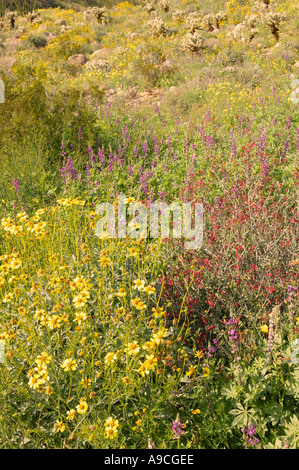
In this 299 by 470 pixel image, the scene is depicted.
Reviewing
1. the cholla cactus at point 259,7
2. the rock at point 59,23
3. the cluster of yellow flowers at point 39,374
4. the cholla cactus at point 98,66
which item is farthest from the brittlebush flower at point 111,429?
the rock at point 59,23

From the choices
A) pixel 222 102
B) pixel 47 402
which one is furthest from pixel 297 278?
pixel 222 102

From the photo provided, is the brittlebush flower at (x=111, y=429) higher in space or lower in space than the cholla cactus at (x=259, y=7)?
lower

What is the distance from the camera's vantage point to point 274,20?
11.1m

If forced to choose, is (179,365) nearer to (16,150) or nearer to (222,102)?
(16,150)

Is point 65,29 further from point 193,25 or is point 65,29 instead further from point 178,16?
point 193,25

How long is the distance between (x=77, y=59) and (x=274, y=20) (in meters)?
7.97

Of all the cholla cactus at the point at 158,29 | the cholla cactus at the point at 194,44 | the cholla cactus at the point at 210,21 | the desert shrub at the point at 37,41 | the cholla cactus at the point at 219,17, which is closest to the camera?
the cholla cactus at the point at 194,44

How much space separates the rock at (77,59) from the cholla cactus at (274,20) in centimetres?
737

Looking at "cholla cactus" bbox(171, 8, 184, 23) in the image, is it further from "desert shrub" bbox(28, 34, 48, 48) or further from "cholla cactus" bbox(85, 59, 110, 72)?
"cholla cactus" bbox(85, 59, 110, 72)

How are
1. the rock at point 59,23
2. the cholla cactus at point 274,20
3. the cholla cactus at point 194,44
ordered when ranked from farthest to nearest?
1. the rock at point 59,23
2. the cholla cactus at point 194,44
3. the cholla cactus at point 274,20

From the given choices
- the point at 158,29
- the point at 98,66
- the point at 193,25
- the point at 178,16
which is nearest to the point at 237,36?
the point at 193,25

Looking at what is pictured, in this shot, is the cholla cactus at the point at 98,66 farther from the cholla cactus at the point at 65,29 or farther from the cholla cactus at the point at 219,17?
the cholla cactus at the point at 65,29

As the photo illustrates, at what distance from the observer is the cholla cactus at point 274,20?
36.4 feet

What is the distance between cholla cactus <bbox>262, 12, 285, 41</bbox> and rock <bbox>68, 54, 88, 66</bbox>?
7373mm
